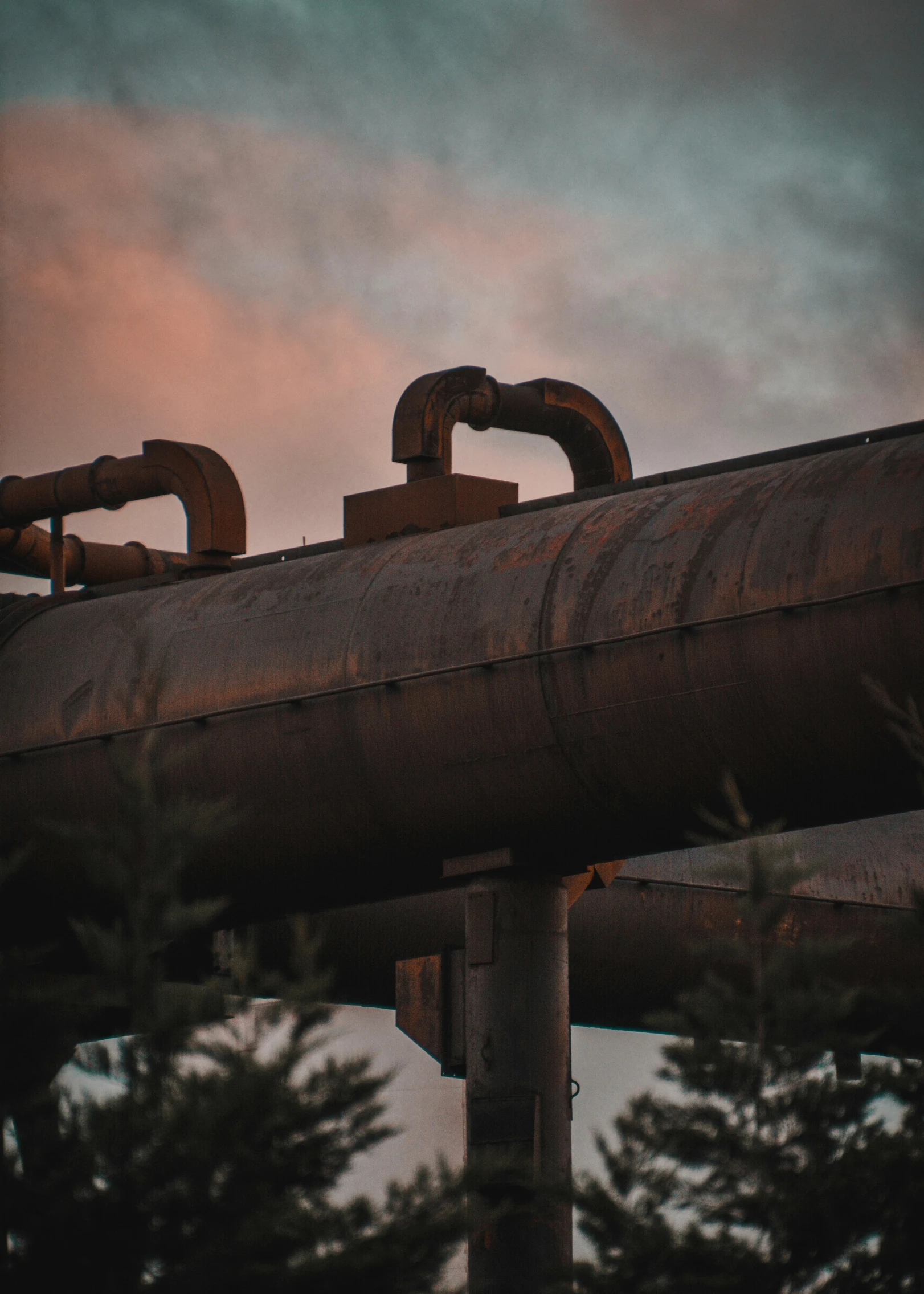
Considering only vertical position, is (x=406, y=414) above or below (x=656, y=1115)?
above

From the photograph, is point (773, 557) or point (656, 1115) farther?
point (773, 557)

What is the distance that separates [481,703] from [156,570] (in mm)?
7323

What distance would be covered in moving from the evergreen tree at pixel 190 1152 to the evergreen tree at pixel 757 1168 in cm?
85

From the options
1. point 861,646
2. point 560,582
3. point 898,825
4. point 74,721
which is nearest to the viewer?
point 861,646

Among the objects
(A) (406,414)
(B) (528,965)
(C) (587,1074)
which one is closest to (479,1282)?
(B) (528,965)

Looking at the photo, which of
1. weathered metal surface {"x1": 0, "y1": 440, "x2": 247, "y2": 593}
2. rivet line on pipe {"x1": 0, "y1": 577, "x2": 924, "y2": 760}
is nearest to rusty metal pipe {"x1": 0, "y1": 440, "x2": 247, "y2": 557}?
weathered metal surface {"x1": 0, "y1": 440, "x2": 247, "y2": 593}

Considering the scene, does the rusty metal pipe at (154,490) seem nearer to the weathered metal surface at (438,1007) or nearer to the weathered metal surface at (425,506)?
the weathered metal surface at (425,506)

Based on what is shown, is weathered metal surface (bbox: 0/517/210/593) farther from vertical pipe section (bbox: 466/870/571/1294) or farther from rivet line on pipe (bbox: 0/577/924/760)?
vertical pipe section (bbox: 466/870/571/1294)

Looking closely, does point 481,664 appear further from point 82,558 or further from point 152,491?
point 82,558

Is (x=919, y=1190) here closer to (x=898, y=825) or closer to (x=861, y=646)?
(x=861, y=646)

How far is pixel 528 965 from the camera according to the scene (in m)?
9.86

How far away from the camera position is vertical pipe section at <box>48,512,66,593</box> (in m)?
13.2

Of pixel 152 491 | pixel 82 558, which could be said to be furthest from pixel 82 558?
pixel 152 491

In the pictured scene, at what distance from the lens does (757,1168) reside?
6293mm
